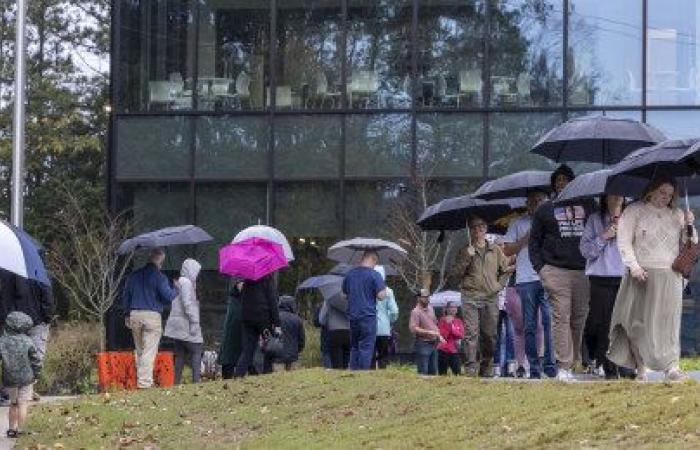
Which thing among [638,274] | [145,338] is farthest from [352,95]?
[638,274]

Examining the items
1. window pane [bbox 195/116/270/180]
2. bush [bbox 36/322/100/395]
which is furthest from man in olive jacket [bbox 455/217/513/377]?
window pane [bbox 195/116/270/180]

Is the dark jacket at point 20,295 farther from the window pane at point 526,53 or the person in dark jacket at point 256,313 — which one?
the window pane at point 526,53

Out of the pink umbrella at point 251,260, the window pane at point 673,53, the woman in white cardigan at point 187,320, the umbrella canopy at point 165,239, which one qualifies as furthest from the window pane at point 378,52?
the pink umbrella at point 251,260

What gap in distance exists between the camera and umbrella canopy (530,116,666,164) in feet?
56.1

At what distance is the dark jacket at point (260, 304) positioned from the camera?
18.7 m

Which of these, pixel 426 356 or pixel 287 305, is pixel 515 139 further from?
pixel 426 356

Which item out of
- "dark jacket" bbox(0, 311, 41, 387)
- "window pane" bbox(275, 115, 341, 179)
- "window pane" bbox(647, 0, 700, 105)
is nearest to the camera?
"dark jacket" bbox(0, 311, 41, 387)

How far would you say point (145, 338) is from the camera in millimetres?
20172

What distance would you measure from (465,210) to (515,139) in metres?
11.1

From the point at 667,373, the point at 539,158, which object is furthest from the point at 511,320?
the point at 539,158

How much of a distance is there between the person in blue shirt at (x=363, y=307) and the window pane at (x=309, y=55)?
1189 centimetres

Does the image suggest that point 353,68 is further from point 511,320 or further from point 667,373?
point 667,373

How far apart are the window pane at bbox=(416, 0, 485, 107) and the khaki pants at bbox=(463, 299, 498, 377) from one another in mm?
12912

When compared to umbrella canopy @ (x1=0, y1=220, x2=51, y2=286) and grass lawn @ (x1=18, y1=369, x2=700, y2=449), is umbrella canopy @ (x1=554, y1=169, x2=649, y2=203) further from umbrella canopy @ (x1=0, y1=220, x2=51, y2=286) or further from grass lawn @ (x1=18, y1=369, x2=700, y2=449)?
umbrella canopy @ (x1=0, y1=220, x2=51, y2=286)
